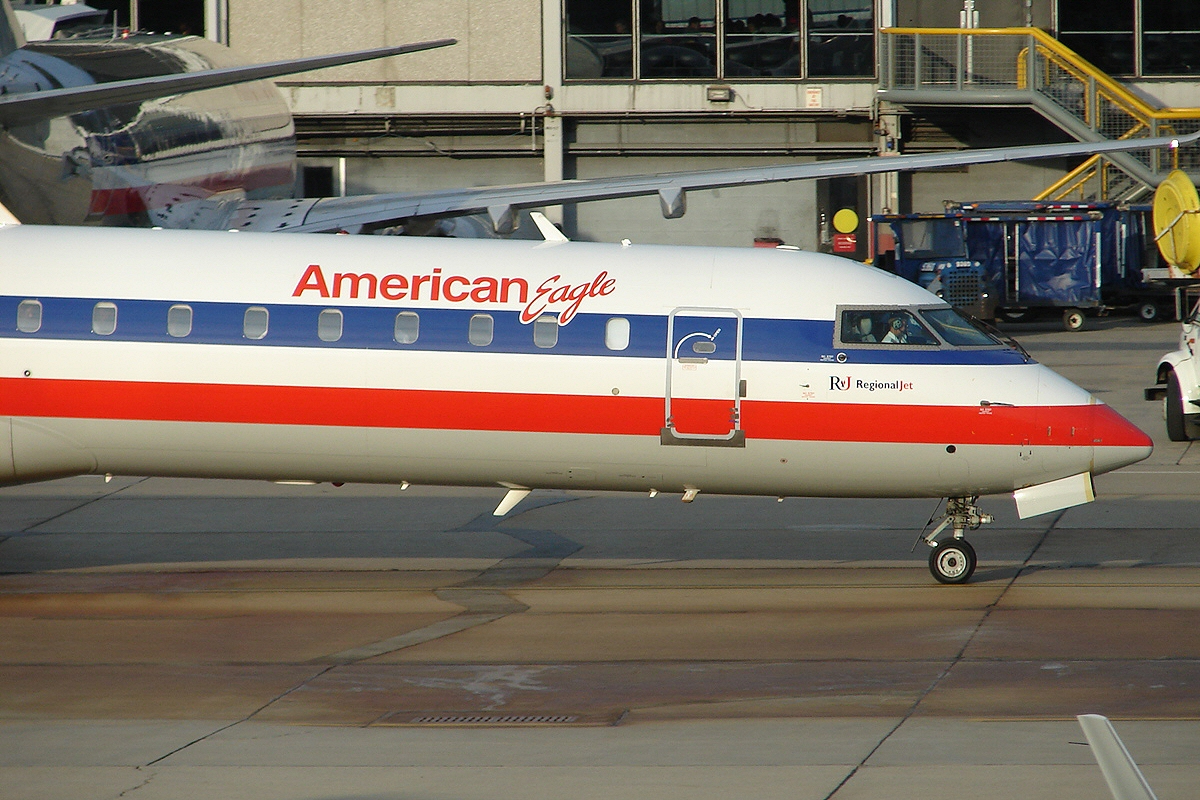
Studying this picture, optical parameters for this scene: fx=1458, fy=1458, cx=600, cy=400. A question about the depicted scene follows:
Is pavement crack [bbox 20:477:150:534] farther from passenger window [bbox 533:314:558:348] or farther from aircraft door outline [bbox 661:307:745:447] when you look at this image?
aircraft door outline [bbox 661:307:745:447]

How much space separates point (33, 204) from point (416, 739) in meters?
17.7

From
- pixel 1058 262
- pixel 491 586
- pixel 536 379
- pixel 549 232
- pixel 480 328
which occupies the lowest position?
pixel 491 586

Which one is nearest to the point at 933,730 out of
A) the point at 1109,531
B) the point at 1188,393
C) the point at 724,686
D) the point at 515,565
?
the point at 724,686

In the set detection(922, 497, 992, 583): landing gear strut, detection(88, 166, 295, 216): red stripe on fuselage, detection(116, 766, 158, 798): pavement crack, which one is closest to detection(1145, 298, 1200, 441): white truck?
detection(922, 497, 992, 583): landing gear strut

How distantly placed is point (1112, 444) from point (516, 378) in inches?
227

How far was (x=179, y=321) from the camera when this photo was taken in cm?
1440

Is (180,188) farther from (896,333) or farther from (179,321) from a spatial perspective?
(896,333)

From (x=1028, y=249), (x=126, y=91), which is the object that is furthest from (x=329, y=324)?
(x=1028, y=249)

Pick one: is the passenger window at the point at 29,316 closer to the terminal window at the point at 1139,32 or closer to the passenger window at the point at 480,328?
the passenger window at the point at 480,328

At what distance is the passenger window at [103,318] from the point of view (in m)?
14.4

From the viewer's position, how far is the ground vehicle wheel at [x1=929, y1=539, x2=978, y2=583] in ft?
47.5

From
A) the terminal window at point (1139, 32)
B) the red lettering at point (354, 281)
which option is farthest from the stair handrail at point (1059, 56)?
the red lettering at point (354, 281)

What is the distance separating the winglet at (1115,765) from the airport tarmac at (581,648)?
3.80m

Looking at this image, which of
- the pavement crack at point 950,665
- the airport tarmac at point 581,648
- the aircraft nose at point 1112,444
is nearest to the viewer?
the pavement crack at point 950,665
